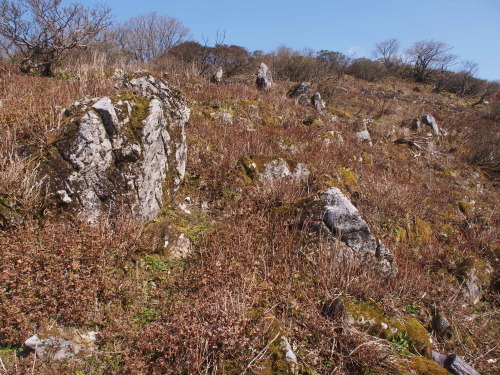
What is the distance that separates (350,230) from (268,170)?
228 centimetres

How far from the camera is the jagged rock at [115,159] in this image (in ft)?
11.3

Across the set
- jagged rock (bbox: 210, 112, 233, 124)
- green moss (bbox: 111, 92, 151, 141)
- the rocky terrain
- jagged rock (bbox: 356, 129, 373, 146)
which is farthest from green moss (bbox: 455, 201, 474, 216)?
green moss (bbox: 111, 92, 151, 141)

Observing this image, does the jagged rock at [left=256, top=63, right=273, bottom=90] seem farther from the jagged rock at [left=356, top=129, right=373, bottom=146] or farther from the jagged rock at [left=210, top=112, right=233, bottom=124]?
the jagged rock at [left=210, top=112, right=233, bottom=124]

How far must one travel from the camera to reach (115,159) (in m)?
3.77

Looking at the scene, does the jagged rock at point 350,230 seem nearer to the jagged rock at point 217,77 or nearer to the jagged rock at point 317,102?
the jagged rock at point 317,102

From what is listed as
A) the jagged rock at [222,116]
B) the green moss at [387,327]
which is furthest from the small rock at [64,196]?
the jagged rock at [222,116]

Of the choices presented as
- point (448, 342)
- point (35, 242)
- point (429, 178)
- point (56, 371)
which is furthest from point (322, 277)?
point (429, 178)

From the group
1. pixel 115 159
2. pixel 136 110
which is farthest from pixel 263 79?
pixel 115 159

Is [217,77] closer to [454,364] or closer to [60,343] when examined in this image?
[60,343]

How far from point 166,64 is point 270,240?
511 inches

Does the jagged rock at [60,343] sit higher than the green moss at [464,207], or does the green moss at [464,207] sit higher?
the green moss at [464,207]

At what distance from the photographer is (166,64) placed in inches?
548

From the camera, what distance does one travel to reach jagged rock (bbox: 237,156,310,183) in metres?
5.49

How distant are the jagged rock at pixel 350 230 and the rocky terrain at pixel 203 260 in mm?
20
